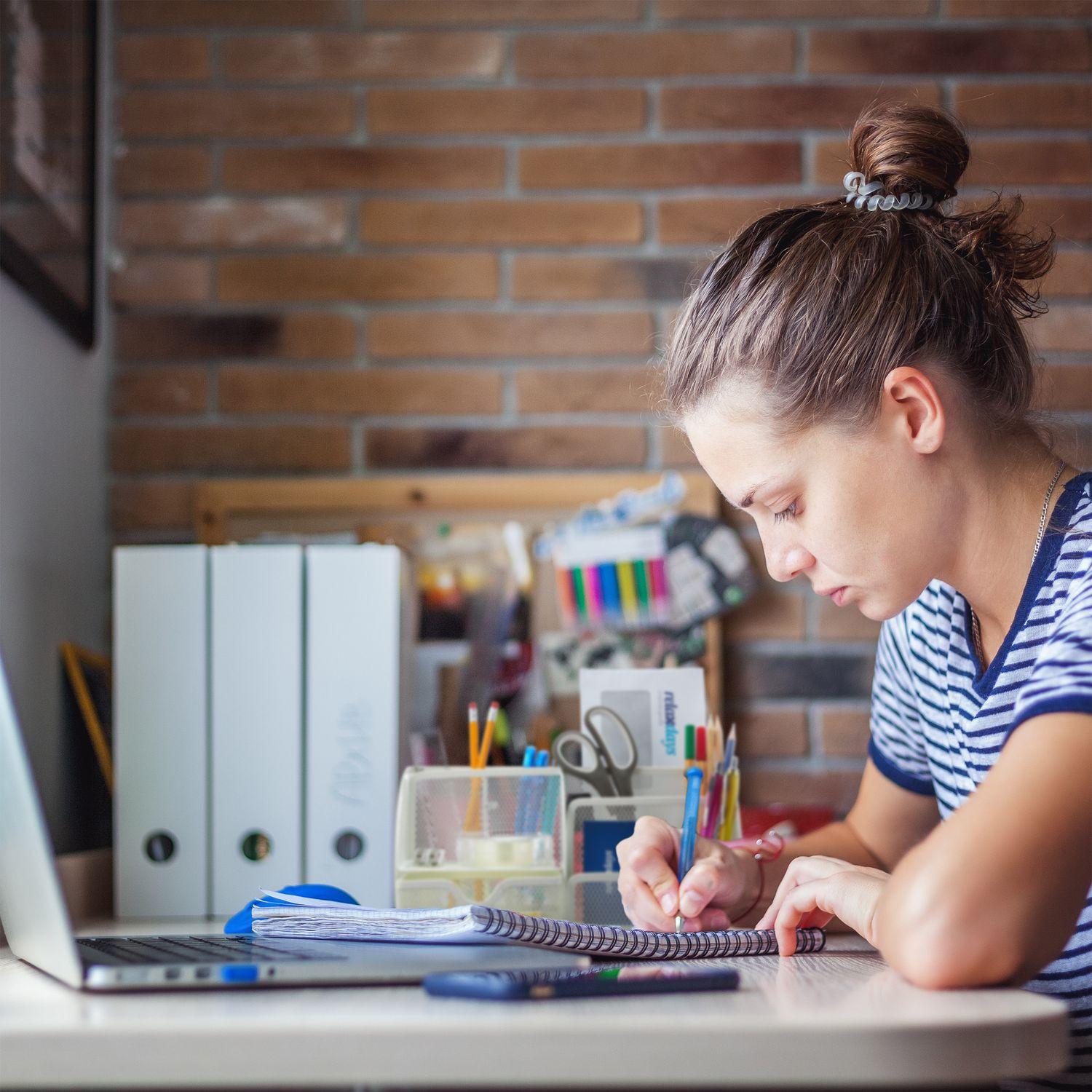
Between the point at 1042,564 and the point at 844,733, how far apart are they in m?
0.77

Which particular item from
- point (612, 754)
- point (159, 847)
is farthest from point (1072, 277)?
point (159, 847)

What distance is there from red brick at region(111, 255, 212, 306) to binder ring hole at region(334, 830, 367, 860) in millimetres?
801

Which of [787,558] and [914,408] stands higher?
[914,408]

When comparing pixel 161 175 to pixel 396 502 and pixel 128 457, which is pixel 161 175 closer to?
pixel 128 457

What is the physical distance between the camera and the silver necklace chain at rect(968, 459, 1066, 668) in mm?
926

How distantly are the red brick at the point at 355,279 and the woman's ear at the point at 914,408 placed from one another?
0.89 metres

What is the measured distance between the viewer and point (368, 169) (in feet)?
5.51

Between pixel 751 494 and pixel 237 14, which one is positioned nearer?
pixel 751 494

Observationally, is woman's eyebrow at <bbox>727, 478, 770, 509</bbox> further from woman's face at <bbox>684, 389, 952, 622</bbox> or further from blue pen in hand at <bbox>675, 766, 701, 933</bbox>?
blue pen in hand at <bbox>675, 766, 701, 933</bbox>

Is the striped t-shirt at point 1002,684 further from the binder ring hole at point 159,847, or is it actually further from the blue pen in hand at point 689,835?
the binder ring hole at point 159,847

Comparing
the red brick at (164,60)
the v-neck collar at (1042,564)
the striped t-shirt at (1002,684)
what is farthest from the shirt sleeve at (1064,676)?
the red brick at (164,60)

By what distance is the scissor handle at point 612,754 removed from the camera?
1098mm

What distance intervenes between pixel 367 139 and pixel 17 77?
494 millimetres

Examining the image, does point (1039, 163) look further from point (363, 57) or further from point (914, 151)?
point (363, 57)
